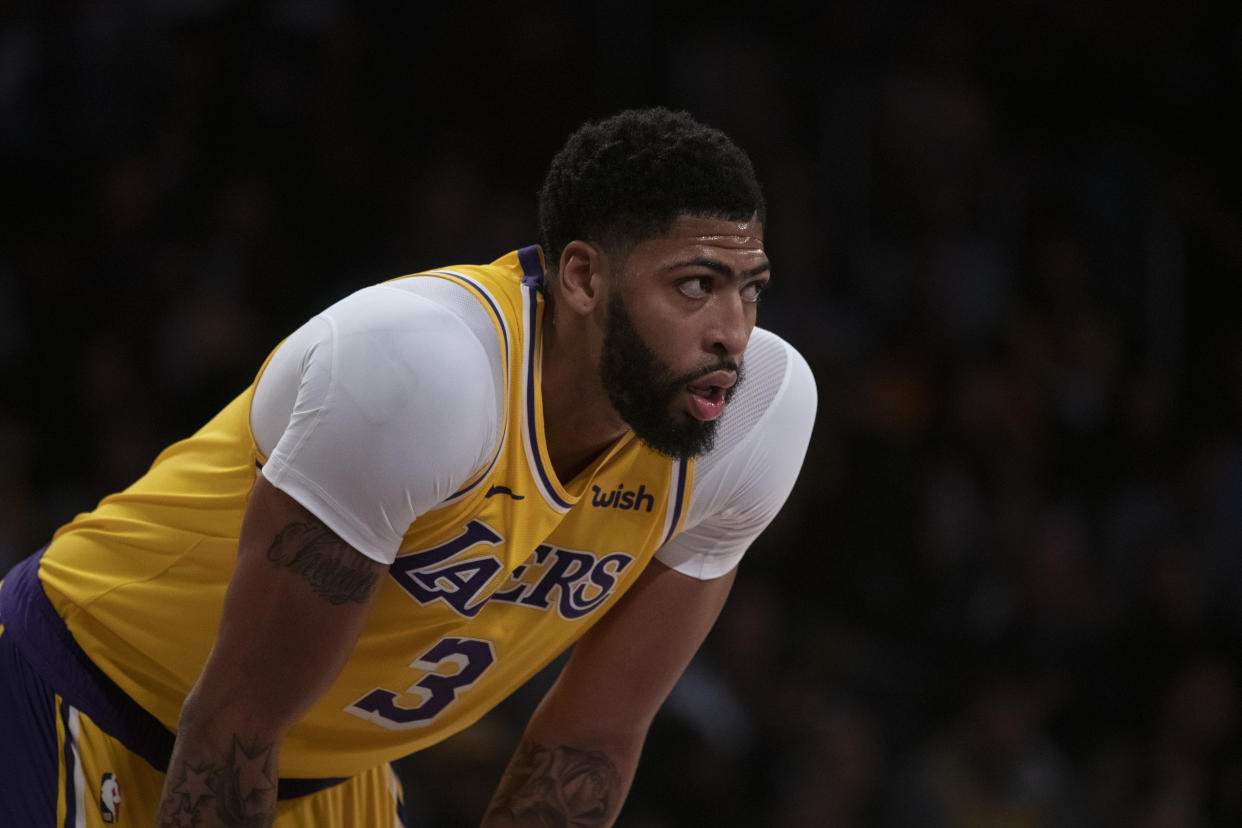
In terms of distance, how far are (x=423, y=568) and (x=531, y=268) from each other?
523 mm

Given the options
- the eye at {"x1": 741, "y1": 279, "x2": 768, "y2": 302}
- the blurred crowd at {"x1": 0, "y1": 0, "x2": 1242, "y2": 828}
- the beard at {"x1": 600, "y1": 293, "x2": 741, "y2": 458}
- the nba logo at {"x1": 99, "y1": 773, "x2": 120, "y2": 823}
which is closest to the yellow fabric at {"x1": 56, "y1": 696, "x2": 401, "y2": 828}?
the nba logo at {"x1": 99, "y1": 773, "x2": 120, "y2": 823}

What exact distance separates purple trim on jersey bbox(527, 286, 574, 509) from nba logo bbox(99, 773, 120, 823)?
0.83 metres

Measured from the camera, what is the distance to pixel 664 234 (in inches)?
86.4

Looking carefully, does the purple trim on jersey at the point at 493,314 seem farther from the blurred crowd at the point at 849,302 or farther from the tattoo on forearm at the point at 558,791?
the blurred crowd at the point at 849,302

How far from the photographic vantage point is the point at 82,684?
236 centimetres

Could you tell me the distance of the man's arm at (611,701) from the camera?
2633 mm

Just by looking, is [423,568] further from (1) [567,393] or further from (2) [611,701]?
(2) [611,701]

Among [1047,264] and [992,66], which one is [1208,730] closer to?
[1047,264]

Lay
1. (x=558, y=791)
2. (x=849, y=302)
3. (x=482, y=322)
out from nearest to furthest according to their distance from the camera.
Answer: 1. (x=482, y=322)
2. (x=558, y=791)
3. (x=849, y=302)

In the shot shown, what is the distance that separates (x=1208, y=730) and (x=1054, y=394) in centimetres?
152

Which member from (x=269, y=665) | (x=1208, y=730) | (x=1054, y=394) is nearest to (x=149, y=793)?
(x=269, y=665)

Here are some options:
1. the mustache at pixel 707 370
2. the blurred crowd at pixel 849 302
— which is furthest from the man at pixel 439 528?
the blurred crowd at pixel 849 302

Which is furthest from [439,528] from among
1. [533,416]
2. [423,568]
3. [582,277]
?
[582,277]

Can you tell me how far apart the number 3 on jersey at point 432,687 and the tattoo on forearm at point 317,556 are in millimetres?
381
